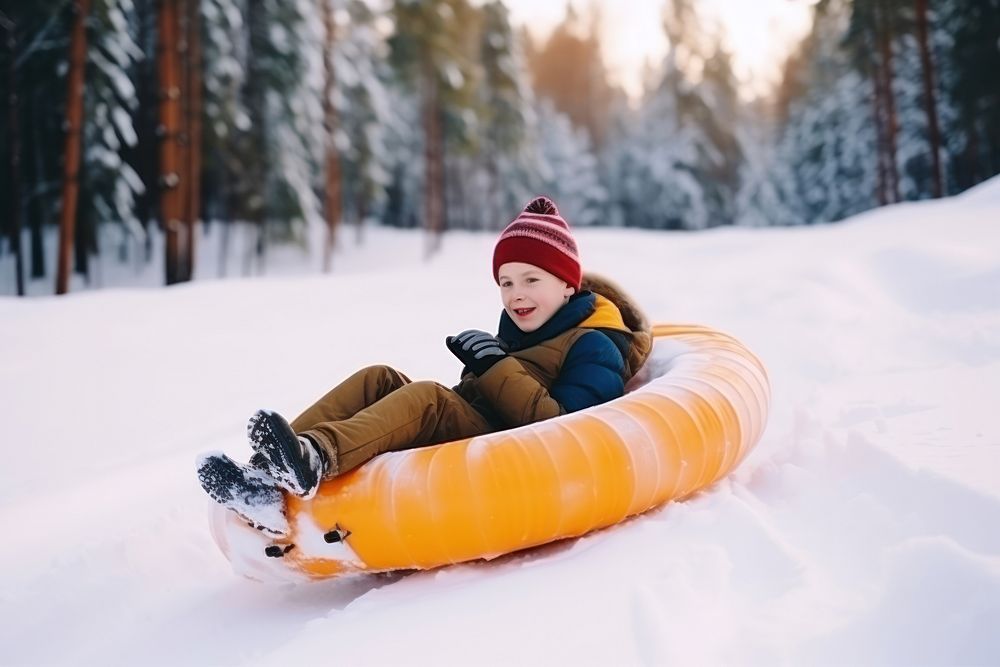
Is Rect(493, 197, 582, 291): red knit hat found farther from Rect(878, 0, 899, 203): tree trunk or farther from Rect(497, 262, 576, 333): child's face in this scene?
Rect(878, 0, 899, 203): tree trunk

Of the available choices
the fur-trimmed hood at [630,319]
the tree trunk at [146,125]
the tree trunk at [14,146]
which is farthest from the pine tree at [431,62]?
the fur-trimmed hood at [630,319]

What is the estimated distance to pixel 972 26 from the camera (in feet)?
56.2

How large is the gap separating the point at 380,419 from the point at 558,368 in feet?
2.79

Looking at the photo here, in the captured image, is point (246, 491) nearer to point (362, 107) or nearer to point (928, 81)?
point (928, 81)

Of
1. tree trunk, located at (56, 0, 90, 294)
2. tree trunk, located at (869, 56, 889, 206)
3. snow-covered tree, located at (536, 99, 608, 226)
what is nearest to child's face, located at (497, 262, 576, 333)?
tree trunk, located at (56, 0, 90, 294)

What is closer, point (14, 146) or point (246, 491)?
point (246, 491)

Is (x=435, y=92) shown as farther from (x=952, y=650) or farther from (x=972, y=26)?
(x=952, y=650)

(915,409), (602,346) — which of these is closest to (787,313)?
(915,409)

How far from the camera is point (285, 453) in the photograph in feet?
7.63

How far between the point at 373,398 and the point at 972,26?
1992cm

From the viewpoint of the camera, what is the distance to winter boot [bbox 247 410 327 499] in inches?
90.4

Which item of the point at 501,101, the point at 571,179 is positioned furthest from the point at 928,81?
the point at 571,179

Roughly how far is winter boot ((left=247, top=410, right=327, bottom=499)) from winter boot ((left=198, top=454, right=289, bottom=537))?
0.24 feet

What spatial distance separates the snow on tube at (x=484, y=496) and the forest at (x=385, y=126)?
9.28 metres
